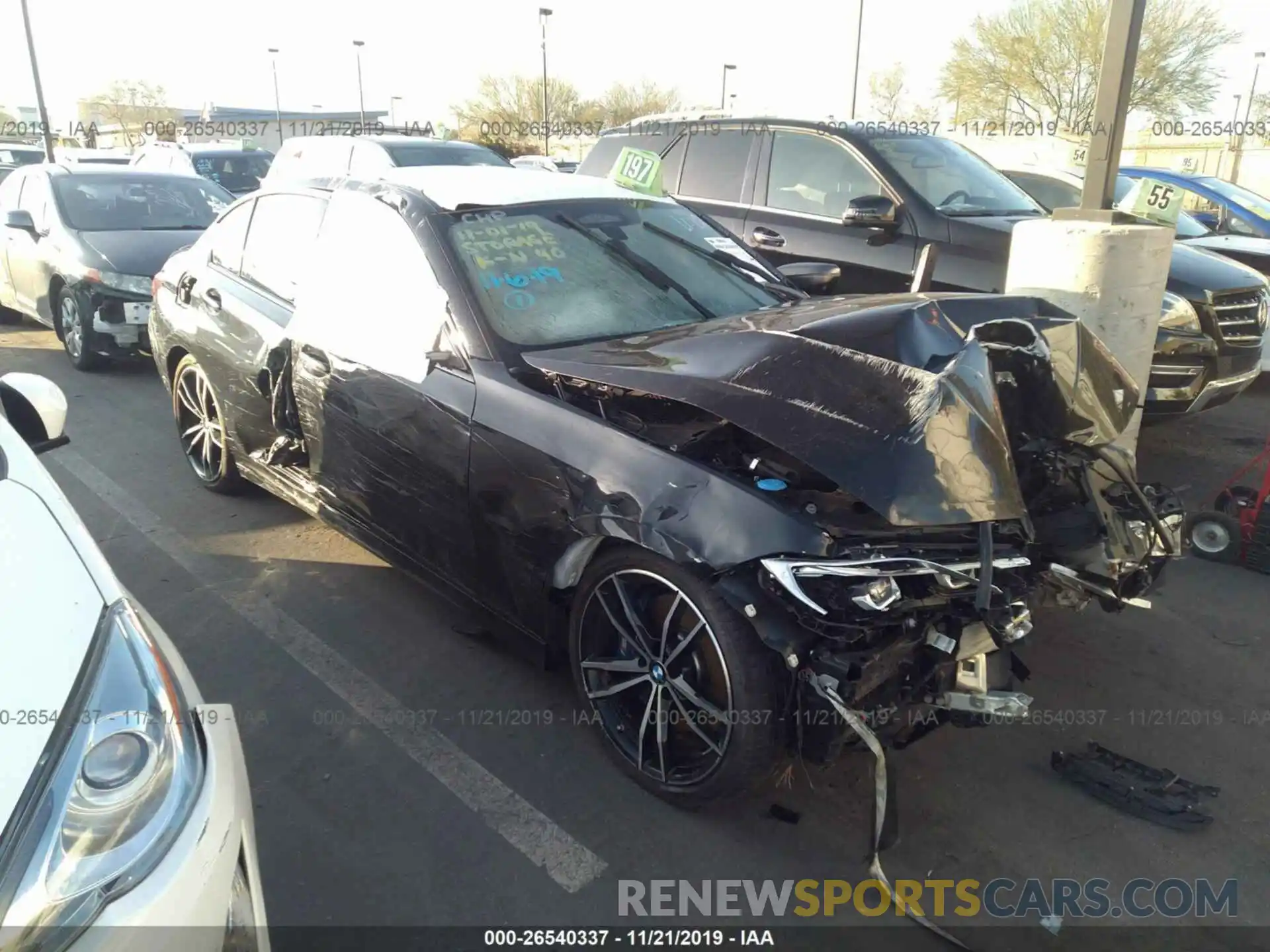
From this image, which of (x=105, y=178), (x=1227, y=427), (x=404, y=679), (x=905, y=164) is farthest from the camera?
(x=105, y=178)

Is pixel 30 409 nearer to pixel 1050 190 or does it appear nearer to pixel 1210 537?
pixel 1210 537

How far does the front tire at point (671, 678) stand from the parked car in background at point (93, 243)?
19.4ft

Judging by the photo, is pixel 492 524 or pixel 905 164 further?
pixel 905 164

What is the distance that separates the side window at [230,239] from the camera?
495 cm

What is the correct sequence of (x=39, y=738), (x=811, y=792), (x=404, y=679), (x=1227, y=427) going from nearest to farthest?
1. (x=39, y=738)
2. (x=811, y=792)
3. (x=404, y=679)
4. (x=1227, y=427)

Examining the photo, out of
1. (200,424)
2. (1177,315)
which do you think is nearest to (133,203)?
(200,424)

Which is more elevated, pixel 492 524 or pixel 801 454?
pixel 801 454

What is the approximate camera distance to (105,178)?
916cm

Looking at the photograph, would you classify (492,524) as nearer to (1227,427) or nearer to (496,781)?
(496,781)

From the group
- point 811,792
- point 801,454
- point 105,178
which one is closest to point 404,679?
point 811,792

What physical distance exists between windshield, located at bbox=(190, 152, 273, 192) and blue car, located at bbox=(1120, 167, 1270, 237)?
1275 centimetres

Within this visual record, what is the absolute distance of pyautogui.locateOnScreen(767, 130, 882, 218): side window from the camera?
6691mm

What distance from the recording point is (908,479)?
252 cm

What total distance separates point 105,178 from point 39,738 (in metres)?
9.28
